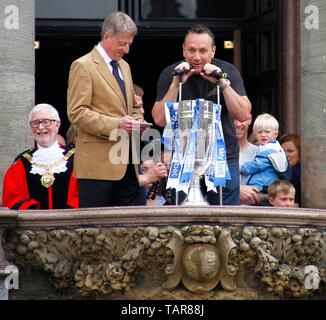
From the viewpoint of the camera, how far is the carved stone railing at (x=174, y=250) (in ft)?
45.6

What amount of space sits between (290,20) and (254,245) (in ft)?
21.4

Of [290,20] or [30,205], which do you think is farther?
[290,20]

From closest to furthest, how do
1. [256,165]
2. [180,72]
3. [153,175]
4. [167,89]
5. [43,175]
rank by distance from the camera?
1. [180,72]
2. [167,89]
3. [153,175]
4. [43,175]
5. [256,165]

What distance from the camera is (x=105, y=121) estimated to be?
1459 centimetres

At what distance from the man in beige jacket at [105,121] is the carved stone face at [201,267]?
1082mm

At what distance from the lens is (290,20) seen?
20047 mm

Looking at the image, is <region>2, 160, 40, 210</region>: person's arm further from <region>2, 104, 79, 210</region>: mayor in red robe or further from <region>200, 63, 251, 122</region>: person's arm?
<region>200, 63, 251, 122</region>: person's arm

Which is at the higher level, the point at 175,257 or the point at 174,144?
the point at 174,144

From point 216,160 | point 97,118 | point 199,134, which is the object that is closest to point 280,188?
point 216,160

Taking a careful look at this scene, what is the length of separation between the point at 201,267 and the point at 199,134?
3.58 ft

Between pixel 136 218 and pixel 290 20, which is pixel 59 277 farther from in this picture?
pixel 290 20

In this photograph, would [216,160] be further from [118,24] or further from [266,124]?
[266,124]

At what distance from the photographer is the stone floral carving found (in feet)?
45.6
